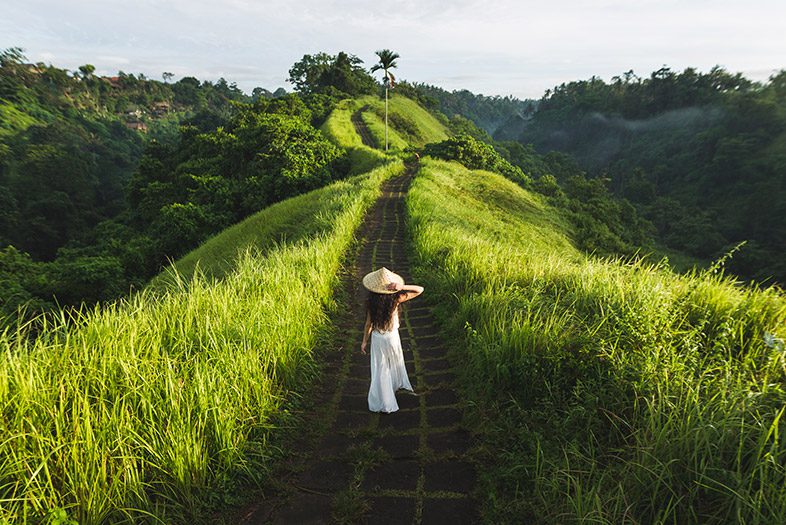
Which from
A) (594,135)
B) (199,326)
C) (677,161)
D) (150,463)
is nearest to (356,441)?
(150,463)

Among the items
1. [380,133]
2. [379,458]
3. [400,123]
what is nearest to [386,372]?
[379,458]

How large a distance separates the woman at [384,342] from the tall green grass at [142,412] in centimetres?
91

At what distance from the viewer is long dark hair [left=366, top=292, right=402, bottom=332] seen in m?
4.14

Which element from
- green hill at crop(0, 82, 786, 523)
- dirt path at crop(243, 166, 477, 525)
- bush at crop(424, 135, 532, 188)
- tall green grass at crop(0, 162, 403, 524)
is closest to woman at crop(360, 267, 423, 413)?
dirt path at crop(243, 166, 477, 525)

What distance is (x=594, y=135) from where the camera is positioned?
3713 inches

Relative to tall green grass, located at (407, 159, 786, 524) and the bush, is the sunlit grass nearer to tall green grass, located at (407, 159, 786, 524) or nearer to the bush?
the bush

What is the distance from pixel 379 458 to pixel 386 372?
930 millimetres

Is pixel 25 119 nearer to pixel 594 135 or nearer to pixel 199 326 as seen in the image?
pixel 199 326

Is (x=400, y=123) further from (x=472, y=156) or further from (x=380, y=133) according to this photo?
(x=472, y=156)

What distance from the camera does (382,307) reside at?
164 inches

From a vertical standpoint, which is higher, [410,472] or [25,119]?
[25,119]

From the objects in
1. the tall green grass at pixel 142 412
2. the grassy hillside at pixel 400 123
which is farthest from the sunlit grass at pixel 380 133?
the tall green grass at pixel 142 412

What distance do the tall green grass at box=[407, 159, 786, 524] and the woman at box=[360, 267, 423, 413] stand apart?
2.63 feet

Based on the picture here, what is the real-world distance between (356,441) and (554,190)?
3492 centimetres
